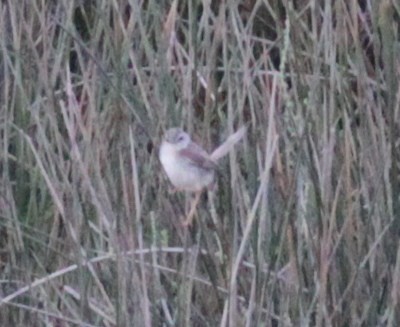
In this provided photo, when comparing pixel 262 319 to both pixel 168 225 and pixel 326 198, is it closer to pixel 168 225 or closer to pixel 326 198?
pixel 326 198

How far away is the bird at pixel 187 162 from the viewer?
2.70 metres

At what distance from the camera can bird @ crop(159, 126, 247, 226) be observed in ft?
8.84

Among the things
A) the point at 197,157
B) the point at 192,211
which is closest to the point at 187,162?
the point at 197,157

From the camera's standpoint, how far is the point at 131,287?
8.10ft

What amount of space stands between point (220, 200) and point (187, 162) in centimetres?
10

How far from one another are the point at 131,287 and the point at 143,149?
567mm

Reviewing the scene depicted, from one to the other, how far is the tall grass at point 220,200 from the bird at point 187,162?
1.6 inches

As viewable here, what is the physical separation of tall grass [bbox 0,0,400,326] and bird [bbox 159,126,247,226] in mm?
40

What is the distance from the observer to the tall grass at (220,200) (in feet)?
7.98

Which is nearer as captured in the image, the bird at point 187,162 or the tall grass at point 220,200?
the tall grass at point 220,200

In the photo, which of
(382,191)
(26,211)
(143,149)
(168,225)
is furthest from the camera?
(26,211)

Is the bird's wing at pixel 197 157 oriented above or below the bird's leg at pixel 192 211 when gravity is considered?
above

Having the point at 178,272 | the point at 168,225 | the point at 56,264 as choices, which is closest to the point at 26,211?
the point at 56,264

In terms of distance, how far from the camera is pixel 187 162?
273 centimetres
